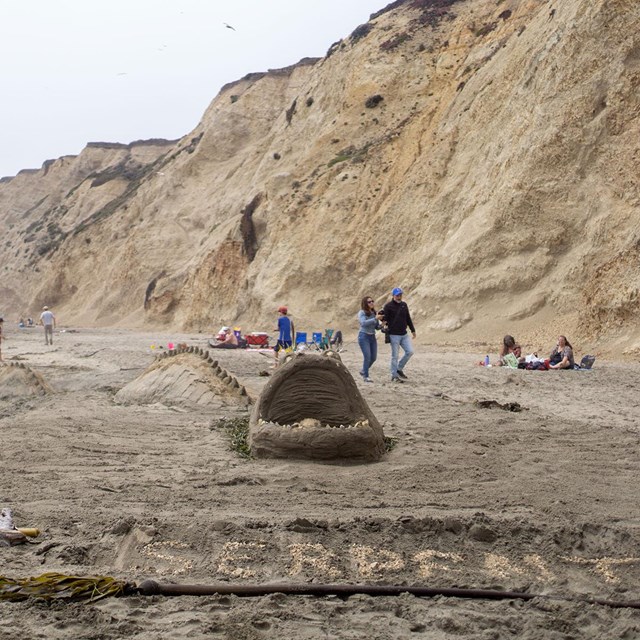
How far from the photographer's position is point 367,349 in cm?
1185

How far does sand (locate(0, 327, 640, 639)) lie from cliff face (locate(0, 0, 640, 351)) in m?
9.93

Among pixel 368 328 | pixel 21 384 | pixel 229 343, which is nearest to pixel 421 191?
pixel 229 343

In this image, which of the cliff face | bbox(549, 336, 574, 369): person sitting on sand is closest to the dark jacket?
bbox(549, 336, 574, 369): person sitting on sand

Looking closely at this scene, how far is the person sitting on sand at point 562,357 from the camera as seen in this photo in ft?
43.8

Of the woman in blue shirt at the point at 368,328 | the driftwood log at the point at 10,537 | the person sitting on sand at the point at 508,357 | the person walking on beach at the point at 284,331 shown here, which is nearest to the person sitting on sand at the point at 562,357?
the person sitting on sand at the point at 508,357

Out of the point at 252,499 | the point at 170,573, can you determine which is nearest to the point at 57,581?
the point at 170,573

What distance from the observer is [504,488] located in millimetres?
5191

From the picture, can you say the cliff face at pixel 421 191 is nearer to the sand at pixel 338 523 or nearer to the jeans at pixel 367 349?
the jeans at pixel 367 349

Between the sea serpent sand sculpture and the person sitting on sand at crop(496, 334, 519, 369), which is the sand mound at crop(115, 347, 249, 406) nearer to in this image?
the sea serpent sand sculpture

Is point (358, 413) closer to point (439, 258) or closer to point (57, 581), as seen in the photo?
point (57, 581)

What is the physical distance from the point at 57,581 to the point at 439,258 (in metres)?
20.3

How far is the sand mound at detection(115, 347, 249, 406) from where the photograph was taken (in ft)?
30.4

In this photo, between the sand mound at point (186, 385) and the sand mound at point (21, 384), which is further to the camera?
the sand mound at point (21, 384)

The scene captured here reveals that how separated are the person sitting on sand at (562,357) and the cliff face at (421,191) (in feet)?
7.10
